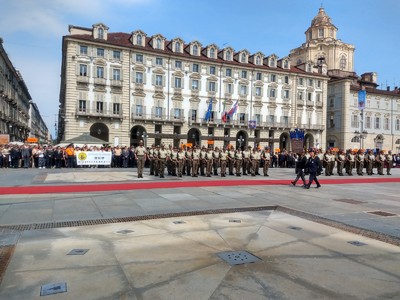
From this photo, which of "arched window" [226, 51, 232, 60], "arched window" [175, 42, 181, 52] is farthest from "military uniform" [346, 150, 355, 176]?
"arched window" [226, 51, 232, 60]

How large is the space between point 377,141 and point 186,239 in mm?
77042

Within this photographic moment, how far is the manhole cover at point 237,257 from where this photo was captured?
17.0ft

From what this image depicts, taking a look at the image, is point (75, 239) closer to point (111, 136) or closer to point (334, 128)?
point (111, 136)

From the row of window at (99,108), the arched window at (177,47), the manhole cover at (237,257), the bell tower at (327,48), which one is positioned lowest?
the manhole cover at (237,257)

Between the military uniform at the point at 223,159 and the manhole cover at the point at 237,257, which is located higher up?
the military uniform at the point at 223,159

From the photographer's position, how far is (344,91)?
69.1 meters

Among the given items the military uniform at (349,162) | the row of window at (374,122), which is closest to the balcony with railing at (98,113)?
the military uniform at (349,162)

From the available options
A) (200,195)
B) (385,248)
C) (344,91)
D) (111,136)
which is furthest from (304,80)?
(385,248)

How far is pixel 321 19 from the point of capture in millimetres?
82938

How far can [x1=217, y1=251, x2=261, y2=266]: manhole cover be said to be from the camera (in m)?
5.20

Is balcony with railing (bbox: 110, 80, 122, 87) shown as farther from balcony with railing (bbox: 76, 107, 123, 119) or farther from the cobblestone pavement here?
the cobblestone pavement

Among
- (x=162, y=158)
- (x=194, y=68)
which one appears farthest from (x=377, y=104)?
(x=162, y=158)

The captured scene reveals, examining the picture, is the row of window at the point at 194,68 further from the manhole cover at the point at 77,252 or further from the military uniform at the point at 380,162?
the manhole cover at the point at 77,252

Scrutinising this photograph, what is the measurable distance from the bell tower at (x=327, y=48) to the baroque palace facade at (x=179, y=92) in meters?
11.4
